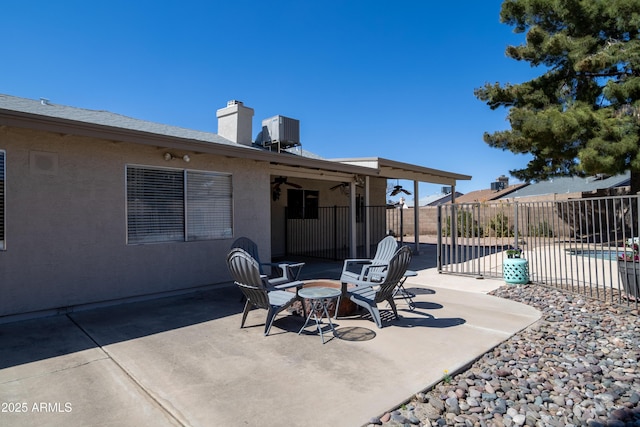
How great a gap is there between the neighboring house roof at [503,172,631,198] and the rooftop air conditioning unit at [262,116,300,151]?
15.9 meters

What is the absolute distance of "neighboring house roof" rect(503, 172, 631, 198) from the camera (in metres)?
21.8

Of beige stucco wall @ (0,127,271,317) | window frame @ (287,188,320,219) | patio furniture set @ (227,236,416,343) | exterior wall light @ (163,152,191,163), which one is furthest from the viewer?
window frame @ (287,188,320,219)

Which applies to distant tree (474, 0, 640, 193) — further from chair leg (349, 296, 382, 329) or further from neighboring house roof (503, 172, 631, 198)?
chair leg (349, 296, 382, 329)

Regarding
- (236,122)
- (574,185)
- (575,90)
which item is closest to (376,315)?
(236,122)

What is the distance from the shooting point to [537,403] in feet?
9.63

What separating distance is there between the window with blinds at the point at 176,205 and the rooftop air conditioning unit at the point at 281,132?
12.3ft

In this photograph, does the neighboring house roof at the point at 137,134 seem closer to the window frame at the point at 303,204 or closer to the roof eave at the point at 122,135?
the roof eave at the point at 122,135

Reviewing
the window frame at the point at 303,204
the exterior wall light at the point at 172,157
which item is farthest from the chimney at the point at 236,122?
the exterior wall light at the point at 172,157

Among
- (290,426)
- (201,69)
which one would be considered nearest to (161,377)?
(290,426)

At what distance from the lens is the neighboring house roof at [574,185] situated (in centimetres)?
2181

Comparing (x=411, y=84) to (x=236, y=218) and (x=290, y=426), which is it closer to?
(x=236, y=218)

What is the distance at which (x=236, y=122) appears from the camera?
10.1 metres

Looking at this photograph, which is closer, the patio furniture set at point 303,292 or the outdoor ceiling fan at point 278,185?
the patio furniture set at point 303,292

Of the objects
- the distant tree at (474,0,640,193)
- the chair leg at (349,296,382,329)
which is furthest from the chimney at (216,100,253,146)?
the distant tree at (474,0,640,193)
